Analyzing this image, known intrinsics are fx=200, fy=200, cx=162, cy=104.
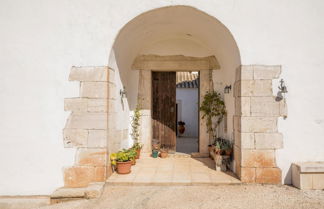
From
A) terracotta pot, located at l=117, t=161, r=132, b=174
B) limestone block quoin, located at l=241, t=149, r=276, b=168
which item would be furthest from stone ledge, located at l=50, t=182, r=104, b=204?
limestone block quoin, located at l=241, t=149, r=276, b=168

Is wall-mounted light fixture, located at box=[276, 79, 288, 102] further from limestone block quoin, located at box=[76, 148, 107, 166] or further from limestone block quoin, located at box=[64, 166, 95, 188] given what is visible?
limestone block quoin, located at box=[64, 166, 95, 188]

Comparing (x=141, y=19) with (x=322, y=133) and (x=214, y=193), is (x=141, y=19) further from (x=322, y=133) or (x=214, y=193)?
(x=322, y=133)

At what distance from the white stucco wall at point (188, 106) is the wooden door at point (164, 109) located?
5.57 m

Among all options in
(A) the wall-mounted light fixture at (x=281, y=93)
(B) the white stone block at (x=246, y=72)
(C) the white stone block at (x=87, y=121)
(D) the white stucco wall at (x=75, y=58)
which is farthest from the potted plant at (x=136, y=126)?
(A) the wall-mounted light fixture at (x=281, y=93)

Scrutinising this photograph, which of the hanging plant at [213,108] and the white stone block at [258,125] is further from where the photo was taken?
the hanging plant at [213,108]

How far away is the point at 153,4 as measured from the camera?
3.46 meters

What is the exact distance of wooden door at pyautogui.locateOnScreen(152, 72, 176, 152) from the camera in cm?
566

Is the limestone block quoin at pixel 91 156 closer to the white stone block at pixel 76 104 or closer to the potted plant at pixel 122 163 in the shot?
the potted plant at pixel 122 163

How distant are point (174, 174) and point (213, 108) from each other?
6.24ft

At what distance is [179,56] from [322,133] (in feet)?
11.2

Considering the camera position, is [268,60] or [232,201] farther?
[268,60]

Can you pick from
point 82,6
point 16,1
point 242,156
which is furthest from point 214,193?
point 16,1


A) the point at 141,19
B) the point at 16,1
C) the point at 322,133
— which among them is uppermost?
the point at 16,1

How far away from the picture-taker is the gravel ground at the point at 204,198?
279 cm
